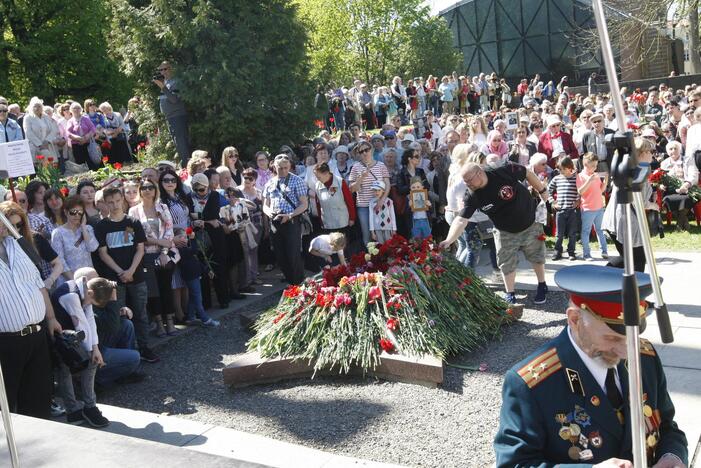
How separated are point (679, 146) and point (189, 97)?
27.5 feet

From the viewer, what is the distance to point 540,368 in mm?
2914

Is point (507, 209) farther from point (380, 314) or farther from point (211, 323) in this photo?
point (211, 323)

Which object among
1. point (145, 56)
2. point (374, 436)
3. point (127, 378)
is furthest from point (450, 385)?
point (145, 56)

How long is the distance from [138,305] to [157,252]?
2.43ft

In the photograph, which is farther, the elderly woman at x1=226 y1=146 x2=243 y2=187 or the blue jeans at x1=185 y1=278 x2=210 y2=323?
the elderly woman at x1=226 y1=146 x2=243 y2=187

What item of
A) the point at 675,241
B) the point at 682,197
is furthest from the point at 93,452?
the point at 682,197

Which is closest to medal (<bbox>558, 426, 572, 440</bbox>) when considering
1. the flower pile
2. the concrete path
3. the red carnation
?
the concrete path

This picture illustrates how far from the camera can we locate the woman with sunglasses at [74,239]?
25.3ft

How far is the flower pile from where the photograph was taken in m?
7.26

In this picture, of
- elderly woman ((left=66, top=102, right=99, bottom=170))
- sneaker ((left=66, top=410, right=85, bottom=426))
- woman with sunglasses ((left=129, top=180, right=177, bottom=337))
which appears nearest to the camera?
sneaker ((left=66, top=410, right=85, bottom=426))

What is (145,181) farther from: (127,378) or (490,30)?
(490,30)

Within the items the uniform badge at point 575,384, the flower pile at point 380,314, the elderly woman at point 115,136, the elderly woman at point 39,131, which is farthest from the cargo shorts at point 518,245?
the elderly woman at point 115,136

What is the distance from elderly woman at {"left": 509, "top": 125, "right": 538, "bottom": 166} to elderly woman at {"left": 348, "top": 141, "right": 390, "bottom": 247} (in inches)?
111

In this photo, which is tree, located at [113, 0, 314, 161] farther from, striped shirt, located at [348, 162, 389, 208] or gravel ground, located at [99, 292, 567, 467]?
gravel ground, located at [99, 292, 567, 467]
